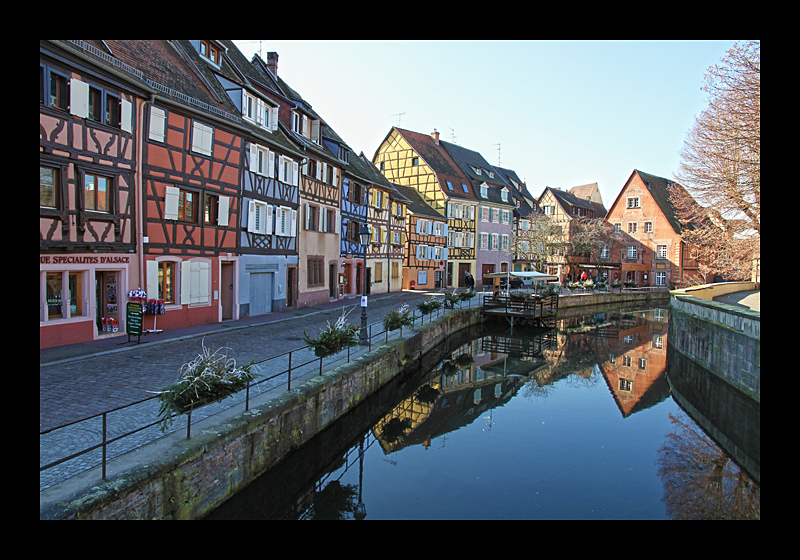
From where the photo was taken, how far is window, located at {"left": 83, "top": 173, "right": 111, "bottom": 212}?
41.7 feet

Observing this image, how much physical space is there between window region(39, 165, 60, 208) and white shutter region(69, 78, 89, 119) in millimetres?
1592

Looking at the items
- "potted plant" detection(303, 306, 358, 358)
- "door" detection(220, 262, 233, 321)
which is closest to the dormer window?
"door" detection(220, 262, 233, 321)

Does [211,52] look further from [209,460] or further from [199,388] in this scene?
[209,460]

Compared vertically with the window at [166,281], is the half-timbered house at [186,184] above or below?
above

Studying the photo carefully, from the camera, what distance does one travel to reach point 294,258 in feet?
75.9

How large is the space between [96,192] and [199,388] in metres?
9.48

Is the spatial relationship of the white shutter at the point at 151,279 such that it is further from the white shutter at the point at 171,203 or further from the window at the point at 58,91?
the window at the point at 58,91

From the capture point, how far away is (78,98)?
12203mm

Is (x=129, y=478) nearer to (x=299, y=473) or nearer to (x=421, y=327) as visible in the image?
(x=299, y=473)

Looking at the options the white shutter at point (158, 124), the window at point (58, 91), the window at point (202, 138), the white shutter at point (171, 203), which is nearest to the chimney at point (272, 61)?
the window at point (202, 138)

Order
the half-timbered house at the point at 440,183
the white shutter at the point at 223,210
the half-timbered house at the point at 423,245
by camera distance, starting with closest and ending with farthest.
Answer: the white shutter at the point at 223,210 < the half-timbered house at the point at 423,245 < the half-timbered house at the point at 440,183

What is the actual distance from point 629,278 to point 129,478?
5607cm

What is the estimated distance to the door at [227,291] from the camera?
1867 cm

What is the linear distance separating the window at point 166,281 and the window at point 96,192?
2.69 metres
